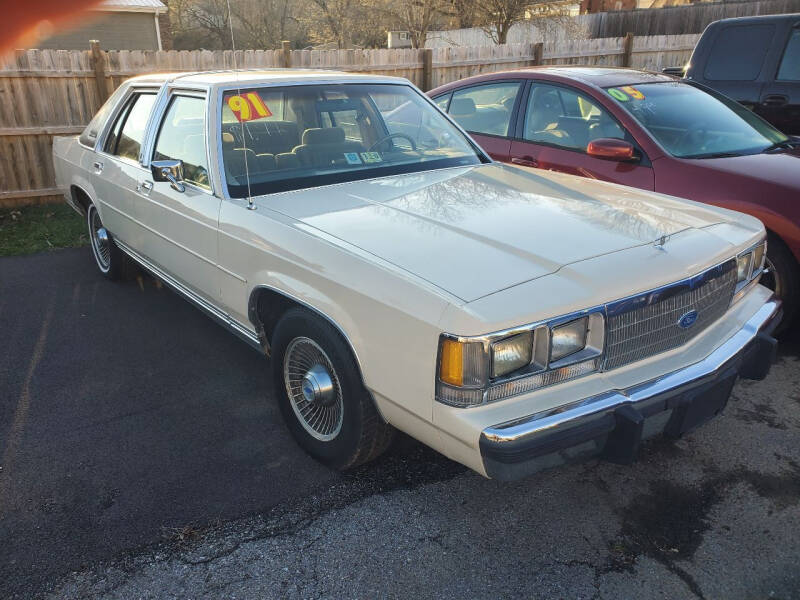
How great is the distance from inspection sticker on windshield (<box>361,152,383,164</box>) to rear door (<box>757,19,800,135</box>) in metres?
4.63

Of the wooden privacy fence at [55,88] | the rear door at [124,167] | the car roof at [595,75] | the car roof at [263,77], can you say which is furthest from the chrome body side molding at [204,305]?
the wooden privacy fence at [55,88]

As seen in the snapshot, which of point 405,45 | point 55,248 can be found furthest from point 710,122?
point 405,45

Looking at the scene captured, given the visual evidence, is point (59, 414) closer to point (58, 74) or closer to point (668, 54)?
point (58, 74)

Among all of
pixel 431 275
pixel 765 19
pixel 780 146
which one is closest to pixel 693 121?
pixel 780 146

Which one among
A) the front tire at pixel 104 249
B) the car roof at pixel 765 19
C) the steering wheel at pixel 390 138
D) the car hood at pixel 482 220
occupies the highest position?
the car roof at pixel 765 19

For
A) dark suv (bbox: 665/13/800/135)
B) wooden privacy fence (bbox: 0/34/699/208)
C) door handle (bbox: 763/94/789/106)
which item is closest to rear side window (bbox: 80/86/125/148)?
wooden privacy fence (bbox: 0/34/699/208)

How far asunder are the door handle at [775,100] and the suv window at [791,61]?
18 cm

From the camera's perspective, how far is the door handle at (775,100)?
19.9 feet

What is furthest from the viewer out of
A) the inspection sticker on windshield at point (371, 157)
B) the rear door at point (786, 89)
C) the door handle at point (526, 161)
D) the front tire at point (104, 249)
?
the rear door at point (786, 89)

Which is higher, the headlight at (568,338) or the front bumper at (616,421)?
the headlight at (568,338)

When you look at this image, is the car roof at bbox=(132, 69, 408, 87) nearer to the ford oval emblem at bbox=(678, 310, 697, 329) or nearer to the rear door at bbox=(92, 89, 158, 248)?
the rear door at bbox=(92, 89, 158, 248)

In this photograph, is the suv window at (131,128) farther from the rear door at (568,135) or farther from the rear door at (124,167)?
the rear door at (568,135)

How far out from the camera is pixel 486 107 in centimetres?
556

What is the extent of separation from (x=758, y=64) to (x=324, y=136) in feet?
16.5
